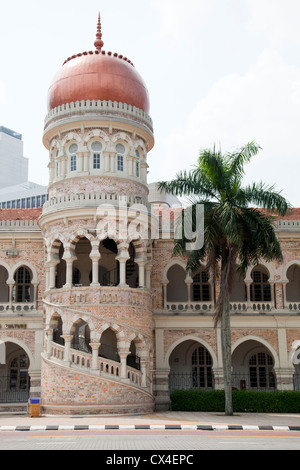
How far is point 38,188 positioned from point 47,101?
227 ft

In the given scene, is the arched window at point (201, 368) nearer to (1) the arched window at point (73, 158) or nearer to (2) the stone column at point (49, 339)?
(2) the stone column at point (49, 339)

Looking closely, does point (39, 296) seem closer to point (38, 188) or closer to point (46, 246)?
point (46, 246)

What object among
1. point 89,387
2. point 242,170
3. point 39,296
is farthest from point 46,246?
point 242,170

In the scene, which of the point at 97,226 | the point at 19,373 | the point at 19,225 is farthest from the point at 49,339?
the point at 19,225

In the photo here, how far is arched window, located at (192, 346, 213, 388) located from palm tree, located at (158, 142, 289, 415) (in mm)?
6845

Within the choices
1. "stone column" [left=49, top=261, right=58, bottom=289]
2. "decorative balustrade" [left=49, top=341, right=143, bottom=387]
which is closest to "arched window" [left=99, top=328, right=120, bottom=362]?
"decorative balustrade" [left=49, top=341, right=143, bottom=387]

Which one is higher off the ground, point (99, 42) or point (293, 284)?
point (99, 42)

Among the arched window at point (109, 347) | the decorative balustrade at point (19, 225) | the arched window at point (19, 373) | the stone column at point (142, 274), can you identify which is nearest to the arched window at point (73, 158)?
the decorative balustrade at point (19, 225)

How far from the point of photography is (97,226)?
70.8 feet

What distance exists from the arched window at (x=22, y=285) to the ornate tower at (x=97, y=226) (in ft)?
10.2

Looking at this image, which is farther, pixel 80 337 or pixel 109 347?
pixel 109 347

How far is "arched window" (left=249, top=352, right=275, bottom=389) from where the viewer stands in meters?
26.6

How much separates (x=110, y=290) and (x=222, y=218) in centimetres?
520

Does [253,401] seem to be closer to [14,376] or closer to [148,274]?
[148,274]
